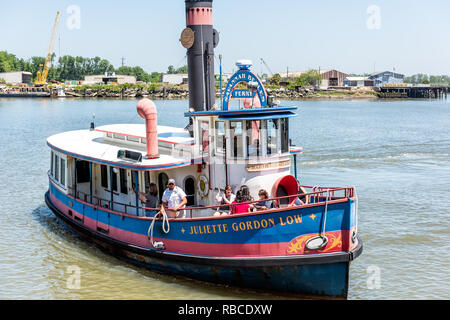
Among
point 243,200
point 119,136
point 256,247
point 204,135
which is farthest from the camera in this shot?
point 119,136

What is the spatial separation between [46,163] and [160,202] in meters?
19.7

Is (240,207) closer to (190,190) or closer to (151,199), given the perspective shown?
(190,190)

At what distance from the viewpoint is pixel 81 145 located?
17891 millimetres

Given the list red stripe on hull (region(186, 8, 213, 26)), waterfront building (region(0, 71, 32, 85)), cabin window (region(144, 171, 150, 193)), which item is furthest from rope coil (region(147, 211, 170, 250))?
waterfront building (region(0, 71, 32, 85))

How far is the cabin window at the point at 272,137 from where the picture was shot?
13.4 metres

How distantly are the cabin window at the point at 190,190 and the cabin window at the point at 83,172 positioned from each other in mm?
4764

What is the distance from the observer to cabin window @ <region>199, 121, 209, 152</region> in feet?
45.9

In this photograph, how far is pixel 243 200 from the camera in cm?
1234

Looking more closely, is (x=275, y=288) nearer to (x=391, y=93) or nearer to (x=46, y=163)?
(x=46, y=163)

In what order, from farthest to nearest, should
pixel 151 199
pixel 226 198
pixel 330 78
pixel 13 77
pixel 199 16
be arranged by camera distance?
pixel 13 77 → pixel 330 78 → pixel 199 16 → pixel 151 199 → pixel 226 198

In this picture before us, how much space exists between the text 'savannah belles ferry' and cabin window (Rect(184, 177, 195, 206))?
3 cm

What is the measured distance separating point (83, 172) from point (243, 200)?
7.52 metres

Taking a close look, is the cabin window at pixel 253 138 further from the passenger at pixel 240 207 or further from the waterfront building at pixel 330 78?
the waterfront building at pixel 330 78

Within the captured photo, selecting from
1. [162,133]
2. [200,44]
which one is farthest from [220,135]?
[200,44]
